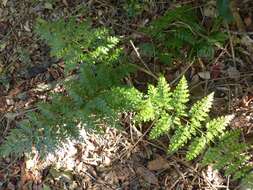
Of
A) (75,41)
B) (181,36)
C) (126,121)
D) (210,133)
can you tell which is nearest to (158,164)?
(126,121)

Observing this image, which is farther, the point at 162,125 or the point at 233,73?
the point at 233,73

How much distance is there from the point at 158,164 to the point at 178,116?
15.3 inches

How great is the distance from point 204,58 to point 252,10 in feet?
1.33

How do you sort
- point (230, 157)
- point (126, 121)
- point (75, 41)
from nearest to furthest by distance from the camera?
point (230, 157), point (75, 41), point (126, 121)

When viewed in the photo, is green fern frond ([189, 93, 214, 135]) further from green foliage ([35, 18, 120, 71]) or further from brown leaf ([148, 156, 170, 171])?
green foliage ([35, 18, 120, 71])

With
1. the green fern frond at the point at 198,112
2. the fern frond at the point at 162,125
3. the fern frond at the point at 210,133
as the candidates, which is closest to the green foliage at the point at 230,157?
the fern frond at the point at 210,133

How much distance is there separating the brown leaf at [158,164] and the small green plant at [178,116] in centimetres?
29

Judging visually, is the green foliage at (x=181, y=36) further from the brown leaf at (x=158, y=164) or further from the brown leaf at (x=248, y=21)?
the brown leaf at (x=158, y=164)

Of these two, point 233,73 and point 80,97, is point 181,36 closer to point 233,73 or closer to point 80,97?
point 233,73

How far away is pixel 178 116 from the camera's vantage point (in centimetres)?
254

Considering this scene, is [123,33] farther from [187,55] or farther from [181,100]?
[181,100]

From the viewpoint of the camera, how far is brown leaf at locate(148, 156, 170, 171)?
2.76 m

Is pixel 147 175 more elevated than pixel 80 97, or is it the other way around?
pixel 80 97

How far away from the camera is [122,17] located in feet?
10.1
